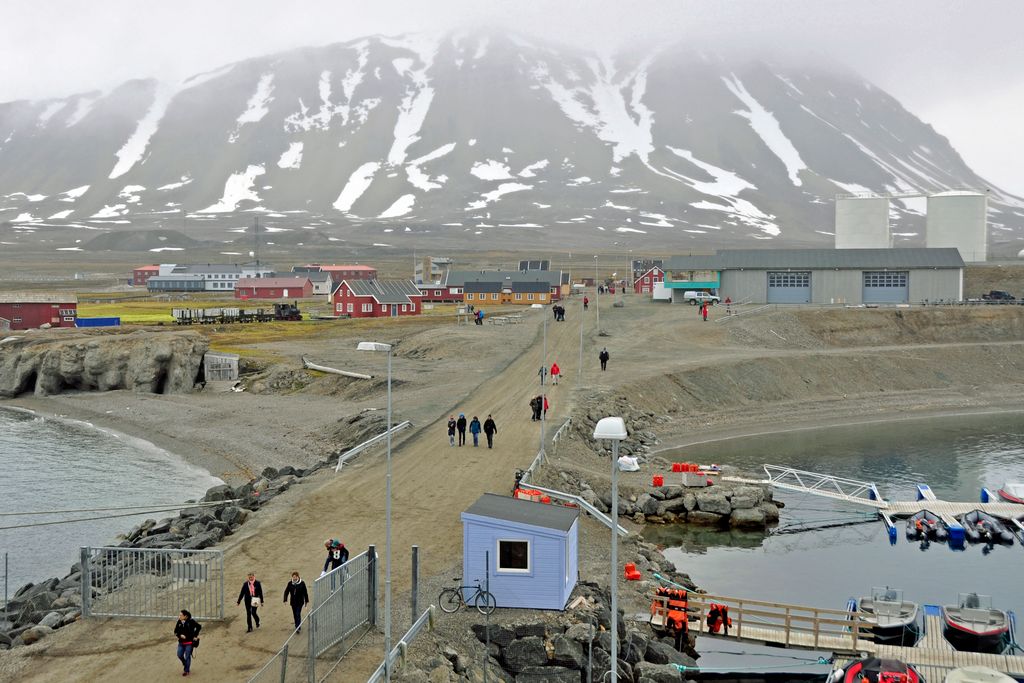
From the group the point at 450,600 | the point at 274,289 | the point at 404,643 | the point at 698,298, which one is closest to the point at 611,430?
the point at 404,643

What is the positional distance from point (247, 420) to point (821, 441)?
29730mm

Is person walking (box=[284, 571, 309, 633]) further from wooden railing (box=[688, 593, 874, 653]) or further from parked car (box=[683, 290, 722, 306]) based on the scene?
parked car (box=[683, 290, 722, 306])

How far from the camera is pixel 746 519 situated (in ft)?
116

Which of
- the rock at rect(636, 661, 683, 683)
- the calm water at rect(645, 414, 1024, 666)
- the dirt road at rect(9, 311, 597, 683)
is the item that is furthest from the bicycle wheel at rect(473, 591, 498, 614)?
the calm water at rect(645, 414, 1024, 666)

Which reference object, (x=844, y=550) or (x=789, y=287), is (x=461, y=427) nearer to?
(x=844, y=550)

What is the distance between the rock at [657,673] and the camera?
2130 centimetres

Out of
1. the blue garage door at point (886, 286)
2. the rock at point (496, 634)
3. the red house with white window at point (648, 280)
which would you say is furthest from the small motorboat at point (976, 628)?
the red house with white window at point (648, 280)

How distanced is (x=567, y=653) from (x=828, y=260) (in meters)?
73.9

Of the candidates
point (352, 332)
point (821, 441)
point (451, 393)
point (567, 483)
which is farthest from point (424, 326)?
point (567, 483)

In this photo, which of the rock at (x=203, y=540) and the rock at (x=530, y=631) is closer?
the rock at (x=530, y=631)

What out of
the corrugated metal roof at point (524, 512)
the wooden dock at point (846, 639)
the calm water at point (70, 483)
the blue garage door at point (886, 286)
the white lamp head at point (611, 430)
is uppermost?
the blue garage door at point (886, 286)

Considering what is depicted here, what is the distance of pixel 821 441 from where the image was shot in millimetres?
51594

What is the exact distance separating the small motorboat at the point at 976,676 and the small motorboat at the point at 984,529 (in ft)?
46.6

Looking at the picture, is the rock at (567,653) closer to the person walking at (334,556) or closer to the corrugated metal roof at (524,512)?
the corrugated metal roof at (524,512)
